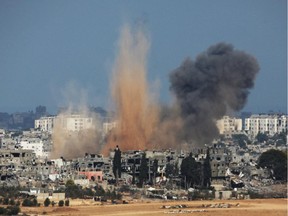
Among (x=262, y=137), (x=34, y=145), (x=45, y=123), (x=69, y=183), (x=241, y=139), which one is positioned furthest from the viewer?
(x=45, y=123)

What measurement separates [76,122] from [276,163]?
5416 cm

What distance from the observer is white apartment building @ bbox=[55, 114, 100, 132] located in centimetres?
13462

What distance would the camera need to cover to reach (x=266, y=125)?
587ft

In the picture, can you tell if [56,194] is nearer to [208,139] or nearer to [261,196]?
[261,196]

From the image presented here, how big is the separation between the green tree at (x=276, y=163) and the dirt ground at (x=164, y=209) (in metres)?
15.9

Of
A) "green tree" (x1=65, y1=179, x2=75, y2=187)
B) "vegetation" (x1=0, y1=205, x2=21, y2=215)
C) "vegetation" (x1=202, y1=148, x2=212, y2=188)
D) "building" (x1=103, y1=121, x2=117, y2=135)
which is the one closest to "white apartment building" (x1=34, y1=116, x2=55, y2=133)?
"building" (x1=103, y1=121, x2=117, y2=135)

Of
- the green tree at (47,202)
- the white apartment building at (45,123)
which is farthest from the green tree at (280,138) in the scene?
the green tree at (47,202)

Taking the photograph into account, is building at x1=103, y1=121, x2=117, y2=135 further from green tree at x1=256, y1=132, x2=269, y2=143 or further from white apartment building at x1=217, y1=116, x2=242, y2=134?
white apartment building at x1=217, y1=116, x2=242, y2=134

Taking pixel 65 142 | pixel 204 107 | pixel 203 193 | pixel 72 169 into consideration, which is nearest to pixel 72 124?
pixel 65 142

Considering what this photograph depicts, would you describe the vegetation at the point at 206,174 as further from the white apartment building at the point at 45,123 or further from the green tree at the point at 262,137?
the white apartment building at the point at 45,123

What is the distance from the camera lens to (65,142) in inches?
4377

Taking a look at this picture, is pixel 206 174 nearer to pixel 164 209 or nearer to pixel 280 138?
pixel 164 209

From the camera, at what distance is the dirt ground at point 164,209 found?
64812 millimetres

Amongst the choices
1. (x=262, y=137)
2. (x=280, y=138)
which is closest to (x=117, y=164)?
(x=280, y=138)
